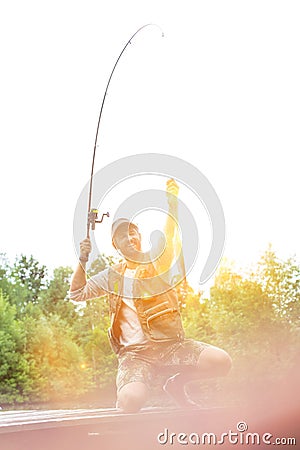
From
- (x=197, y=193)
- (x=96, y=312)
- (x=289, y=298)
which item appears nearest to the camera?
(x=197, y=193)

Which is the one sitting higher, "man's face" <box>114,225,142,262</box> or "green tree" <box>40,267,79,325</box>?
"green tree" <box>40,267,79,325</box>

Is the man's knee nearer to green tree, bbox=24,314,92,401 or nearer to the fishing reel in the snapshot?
the fishing reel

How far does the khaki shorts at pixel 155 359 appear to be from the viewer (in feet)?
9.77

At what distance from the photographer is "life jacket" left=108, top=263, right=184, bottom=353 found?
121 inches

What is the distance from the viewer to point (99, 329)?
1495cm

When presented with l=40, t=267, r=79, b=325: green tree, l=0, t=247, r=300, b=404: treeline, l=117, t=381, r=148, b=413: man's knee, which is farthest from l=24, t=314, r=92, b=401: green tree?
l=117, t=381, r=148, b=413: man's knee

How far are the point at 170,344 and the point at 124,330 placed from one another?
216mm

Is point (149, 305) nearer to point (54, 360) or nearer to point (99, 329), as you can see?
point (99, 329)

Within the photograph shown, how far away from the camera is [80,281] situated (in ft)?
9.70

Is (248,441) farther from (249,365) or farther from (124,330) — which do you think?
(249,365)

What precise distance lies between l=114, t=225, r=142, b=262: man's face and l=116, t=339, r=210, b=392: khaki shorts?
41 cm

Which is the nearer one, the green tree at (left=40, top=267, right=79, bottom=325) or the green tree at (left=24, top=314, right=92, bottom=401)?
the green tree at (left=40, top=267, right=79, bottom=325)

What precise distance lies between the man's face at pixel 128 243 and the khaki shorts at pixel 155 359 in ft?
1.34

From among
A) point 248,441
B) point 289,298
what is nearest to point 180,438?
point 248,441
